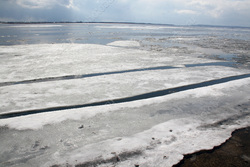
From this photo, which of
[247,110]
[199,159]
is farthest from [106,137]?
[247,110]

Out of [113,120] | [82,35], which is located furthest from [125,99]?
[82,35]

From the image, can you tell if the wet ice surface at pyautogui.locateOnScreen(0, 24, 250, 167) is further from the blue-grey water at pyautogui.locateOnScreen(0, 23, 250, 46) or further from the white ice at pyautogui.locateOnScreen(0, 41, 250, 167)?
the blue-grey water at pyautogui.locateOnScreen(0, 23, 250, 46)

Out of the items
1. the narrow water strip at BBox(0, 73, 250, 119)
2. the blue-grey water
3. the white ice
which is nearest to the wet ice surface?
the white ice

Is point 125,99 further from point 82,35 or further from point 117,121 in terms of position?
point 82,35

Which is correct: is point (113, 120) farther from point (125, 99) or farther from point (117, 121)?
point (125, 99)

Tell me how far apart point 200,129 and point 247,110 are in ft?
4.95

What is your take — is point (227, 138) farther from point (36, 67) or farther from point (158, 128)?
point (36, 67)

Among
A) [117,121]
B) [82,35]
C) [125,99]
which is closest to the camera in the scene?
[117,121]

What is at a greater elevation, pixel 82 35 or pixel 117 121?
pixel 82 35

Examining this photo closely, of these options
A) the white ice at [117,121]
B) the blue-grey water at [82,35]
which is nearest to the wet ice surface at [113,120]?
the white ice at [117,121]

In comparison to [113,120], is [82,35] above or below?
above

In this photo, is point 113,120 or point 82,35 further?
point 82,35

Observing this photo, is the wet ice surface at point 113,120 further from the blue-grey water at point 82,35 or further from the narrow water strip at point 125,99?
the blue-grey water at point 82,35

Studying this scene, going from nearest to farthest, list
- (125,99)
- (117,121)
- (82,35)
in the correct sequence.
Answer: (117,121), (125,99), (82,35)
